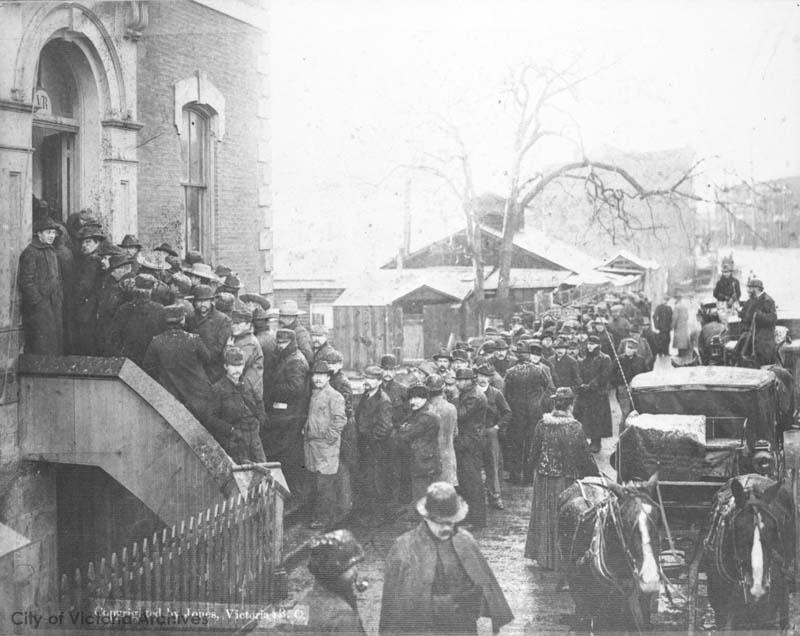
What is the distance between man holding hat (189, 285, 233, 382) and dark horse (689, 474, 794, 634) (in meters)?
5.29

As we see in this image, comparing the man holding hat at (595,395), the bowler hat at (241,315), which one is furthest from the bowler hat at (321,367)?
the man holding hat at (595,395)

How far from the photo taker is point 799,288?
11.1 m

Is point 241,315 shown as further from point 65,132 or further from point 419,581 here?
point 419,581

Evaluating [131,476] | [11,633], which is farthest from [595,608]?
[11,633]

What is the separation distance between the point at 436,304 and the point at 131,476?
15781mm

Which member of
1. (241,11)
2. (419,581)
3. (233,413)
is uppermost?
(241,11)

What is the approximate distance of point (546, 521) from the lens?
28.0 ft

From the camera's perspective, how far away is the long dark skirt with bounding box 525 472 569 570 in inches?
332

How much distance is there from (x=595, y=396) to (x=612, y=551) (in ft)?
23.3

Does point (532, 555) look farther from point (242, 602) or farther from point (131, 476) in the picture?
point (131, 476)

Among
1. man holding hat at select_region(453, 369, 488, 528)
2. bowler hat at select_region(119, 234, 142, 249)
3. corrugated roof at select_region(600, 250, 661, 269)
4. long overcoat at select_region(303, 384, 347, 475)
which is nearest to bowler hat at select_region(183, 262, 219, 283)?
bowler hat at select_region(119, 234, 142, 249)

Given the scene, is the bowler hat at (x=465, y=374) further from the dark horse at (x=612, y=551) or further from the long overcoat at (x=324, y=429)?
the dark horse at (x=612, y=551)

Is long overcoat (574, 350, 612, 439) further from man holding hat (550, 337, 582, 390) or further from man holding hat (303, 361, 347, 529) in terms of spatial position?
man holding hat (303, 361, 347, 529)

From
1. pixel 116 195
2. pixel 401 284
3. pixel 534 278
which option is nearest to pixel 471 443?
pixel 116 195
